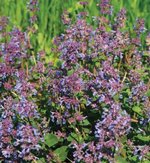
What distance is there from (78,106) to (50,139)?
0.81 feet

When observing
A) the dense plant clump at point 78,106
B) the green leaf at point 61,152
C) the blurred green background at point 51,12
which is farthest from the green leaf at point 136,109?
the blurred green background at point 51,12

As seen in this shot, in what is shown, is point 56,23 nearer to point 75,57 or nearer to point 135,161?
point 75,57

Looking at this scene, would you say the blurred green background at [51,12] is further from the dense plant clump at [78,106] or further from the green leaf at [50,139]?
the green leaf at [50,139]

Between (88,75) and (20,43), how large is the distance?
58 cm

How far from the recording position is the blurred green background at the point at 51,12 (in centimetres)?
461

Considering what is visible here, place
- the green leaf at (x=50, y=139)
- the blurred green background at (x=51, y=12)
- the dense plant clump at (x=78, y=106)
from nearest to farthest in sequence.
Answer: the dense plant clump at (x=78, y=106), the green leaf at (x=50, y=139), the blurred green background at (x=51, y=12)

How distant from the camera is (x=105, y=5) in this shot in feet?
12.2

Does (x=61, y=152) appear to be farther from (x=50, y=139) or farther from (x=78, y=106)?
(x=78, y=106)

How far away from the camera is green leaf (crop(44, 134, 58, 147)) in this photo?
2839 millimetres

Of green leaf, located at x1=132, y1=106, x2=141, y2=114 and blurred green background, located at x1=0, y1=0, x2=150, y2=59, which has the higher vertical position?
blurred green background, located at x1=0, y1=0, x2=150, y2=59

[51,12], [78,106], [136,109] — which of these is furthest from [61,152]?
[51,12]

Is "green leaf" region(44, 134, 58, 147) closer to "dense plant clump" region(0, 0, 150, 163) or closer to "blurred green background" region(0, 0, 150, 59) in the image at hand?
"dense plant clump" region(0, 0, 150, 163)

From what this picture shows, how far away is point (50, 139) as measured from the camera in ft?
9.48

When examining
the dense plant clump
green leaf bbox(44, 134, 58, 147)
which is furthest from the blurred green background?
green leaf bbox(44, 134, 58, 147)
